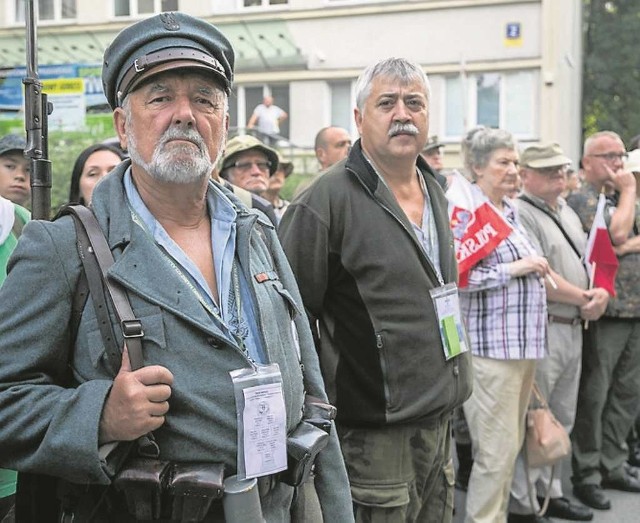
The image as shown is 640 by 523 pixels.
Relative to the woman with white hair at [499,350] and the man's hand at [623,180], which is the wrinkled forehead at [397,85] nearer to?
the woman with white hair at [499,350]

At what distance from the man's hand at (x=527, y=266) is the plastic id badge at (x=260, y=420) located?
94.4 inches

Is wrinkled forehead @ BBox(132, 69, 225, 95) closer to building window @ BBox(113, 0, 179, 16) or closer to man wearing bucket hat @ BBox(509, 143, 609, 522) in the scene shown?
man wearing bucket hat @ BBox(509, 143, 609, 522)

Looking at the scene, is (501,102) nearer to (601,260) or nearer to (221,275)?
(601,260)

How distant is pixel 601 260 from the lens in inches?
194

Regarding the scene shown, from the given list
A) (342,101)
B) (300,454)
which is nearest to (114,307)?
(300,454)

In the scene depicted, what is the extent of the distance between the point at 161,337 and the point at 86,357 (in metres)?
0.17

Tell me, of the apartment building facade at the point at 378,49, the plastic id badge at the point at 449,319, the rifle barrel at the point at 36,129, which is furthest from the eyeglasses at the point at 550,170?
the apartment building facade at the point at 378,49

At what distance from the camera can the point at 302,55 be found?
18203 millimetres

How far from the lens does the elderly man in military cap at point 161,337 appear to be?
1649mm

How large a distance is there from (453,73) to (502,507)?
14.2 m

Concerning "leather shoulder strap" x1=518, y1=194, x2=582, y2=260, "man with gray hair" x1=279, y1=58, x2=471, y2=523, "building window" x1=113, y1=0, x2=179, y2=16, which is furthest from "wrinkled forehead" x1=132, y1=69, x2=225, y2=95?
"building window" x1=113, y1=0, x2=179, y2=16

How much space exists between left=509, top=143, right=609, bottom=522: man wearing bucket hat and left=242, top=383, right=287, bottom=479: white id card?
10.3 ft

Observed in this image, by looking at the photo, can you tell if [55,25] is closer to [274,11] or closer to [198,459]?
[274,11]

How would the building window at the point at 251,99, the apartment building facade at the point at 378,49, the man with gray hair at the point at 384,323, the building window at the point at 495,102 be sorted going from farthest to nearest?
the building window at the point at 251,99, the building window at the point at 495,102, the apartment building facade at the point at 378,49, the man with gray hair at the point at 384,323
